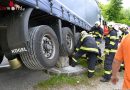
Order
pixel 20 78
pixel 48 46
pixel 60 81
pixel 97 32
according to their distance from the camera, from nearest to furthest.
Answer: pixel 48 46 → pixel 60 81 → pixel 20 78 → pixel 97 32

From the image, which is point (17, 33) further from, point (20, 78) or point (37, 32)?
point (20, 78)

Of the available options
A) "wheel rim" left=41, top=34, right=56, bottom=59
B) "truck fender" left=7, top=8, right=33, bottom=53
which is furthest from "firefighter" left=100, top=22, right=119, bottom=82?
"truck fender" left=7, top=8, right=33, bottom=53

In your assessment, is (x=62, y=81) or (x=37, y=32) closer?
(x=37, y=32)

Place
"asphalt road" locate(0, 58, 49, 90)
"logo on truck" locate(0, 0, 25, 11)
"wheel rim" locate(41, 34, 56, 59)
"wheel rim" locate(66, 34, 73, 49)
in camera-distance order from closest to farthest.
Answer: "logo on truck" locate(0, 0, 25, 11)
"wheel rim" locate(41, 34, 56, 59)
"asphalt road" locate(0, 58, 49, 90)
"wheel rim" locate(66, 34, 73, 49)

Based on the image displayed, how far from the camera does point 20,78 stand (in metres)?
7.36

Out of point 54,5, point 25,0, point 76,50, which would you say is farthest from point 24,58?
point 76,50

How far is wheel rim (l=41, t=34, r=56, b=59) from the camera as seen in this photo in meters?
5.89

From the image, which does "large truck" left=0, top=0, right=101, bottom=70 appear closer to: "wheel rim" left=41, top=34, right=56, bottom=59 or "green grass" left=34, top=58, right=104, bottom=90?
"wheel rim" left=41, top=34, right=56, bottom=59

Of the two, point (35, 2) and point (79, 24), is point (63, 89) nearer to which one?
point (35, 2)

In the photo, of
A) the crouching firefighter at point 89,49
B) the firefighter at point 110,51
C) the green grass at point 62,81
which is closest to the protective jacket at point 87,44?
the crouching firefighter at point 89,49

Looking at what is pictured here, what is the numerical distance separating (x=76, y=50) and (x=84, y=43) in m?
0.30

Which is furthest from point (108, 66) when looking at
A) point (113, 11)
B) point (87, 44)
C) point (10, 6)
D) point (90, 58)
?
point (113, 11)

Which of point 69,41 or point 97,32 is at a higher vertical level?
point 97,32

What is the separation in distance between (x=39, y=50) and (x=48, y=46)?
55cm
